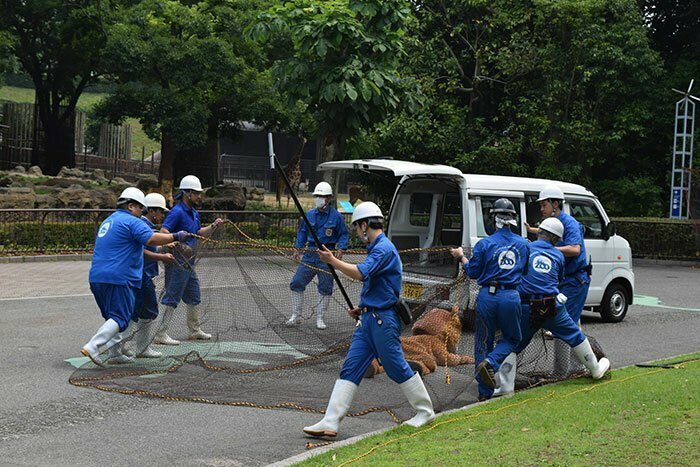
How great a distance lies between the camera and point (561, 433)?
6.42 m

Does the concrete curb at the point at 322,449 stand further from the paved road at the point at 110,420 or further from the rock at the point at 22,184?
the rock at the point at 22,184

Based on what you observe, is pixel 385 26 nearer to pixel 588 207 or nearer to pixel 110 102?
pixel 588 207

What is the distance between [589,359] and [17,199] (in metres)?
18.8

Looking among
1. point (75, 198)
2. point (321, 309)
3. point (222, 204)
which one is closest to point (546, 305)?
point (321, 309)

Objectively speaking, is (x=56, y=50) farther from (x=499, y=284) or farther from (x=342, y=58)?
(x=499, y=284)

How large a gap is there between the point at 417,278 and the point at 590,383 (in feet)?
10.8

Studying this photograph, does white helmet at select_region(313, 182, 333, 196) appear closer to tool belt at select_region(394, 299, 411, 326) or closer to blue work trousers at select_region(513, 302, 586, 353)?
blue work trousers at select_region(513, 302, 586, 353)

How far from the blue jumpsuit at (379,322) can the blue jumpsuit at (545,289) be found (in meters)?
1.93

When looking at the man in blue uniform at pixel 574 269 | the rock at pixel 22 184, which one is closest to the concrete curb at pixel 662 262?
the rock at pixel 22 184

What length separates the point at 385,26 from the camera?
17516 mm

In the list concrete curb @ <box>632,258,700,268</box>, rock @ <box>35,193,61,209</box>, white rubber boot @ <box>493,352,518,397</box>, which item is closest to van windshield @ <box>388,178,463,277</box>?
white rubber boot @ <box>493,352,518,397</box>

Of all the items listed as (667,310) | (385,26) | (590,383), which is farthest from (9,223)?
(590,383)

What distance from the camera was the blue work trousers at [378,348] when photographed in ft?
22.5

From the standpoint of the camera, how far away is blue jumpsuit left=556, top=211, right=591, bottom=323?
9.38 m
